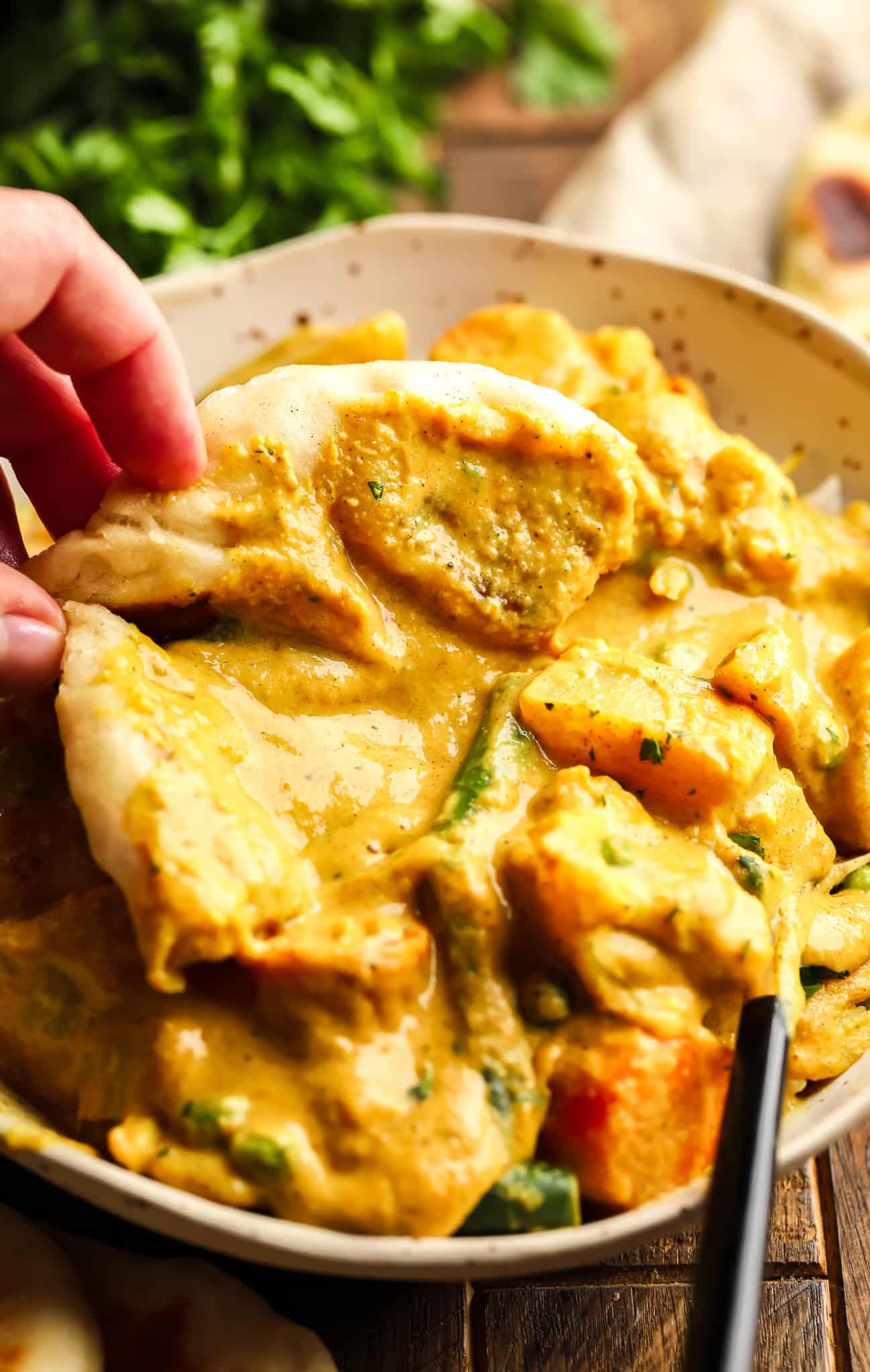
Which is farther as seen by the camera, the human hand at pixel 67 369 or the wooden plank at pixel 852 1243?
the wooden plank at pixel 852 1243

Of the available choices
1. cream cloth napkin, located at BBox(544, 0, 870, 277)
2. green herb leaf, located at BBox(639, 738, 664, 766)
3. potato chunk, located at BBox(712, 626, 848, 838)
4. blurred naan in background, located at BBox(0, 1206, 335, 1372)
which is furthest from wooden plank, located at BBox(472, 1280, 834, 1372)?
cream cloth napkin, located at BBox(544, 0, 870, 277)

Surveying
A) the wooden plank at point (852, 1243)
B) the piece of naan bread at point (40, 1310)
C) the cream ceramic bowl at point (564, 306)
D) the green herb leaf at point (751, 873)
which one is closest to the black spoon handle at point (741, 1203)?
the green herb leaf at point (751, 873)

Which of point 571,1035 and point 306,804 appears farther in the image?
point 306,804

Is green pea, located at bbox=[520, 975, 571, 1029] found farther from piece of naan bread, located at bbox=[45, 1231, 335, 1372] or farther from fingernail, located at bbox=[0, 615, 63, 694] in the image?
fingernail, located at bbox=[0, 615, 63, 694]

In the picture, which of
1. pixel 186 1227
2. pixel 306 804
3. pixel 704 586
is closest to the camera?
pixel 186 1227

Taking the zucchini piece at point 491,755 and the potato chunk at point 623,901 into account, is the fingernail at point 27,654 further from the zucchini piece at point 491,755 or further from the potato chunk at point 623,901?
the potato chunk at point 623,901

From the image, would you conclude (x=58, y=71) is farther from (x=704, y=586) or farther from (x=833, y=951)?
(x=833, y=951)

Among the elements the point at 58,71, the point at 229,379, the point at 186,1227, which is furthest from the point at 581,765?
the point at 58,71
